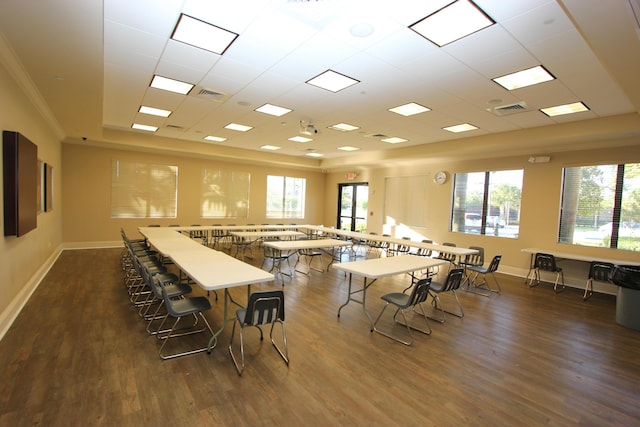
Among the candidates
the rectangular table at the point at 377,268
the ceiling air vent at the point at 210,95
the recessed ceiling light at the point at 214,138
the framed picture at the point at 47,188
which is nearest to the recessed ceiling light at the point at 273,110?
the ceiling air vent at the point at 210,95

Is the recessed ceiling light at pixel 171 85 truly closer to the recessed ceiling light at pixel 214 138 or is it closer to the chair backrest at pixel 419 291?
the recessed ceiling light at pixel 214 138

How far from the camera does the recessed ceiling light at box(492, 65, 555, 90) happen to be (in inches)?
144

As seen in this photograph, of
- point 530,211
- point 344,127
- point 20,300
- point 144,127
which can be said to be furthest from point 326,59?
point 530,211

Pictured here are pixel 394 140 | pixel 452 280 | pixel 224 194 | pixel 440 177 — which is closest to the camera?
pixel 452 280

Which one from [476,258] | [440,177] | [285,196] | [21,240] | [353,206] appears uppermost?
[440,177]

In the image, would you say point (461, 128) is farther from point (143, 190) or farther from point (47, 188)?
point (143, 190)

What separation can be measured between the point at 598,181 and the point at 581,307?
2894mm

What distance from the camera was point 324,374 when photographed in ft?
9.14

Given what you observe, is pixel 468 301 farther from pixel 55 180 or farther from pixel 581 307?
pixel 55 180

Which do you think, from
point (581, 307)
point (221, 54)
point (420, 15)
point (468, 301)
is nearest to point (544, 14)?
point (420, 15)

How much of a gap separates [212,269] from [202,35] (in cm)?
251

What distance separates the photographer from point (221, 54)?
352 cm

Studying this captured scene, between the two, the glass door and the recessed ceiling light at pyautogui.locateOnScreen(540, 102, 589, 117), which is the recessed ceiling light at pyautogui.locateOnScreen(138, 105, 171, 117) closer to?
the recessed ceiling light at pyautogui.locateOnScreen(540, 102, 589, 117)

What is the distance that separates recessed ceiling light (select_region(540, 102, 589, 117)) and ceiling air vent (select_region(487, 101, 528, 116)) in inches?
13.8
